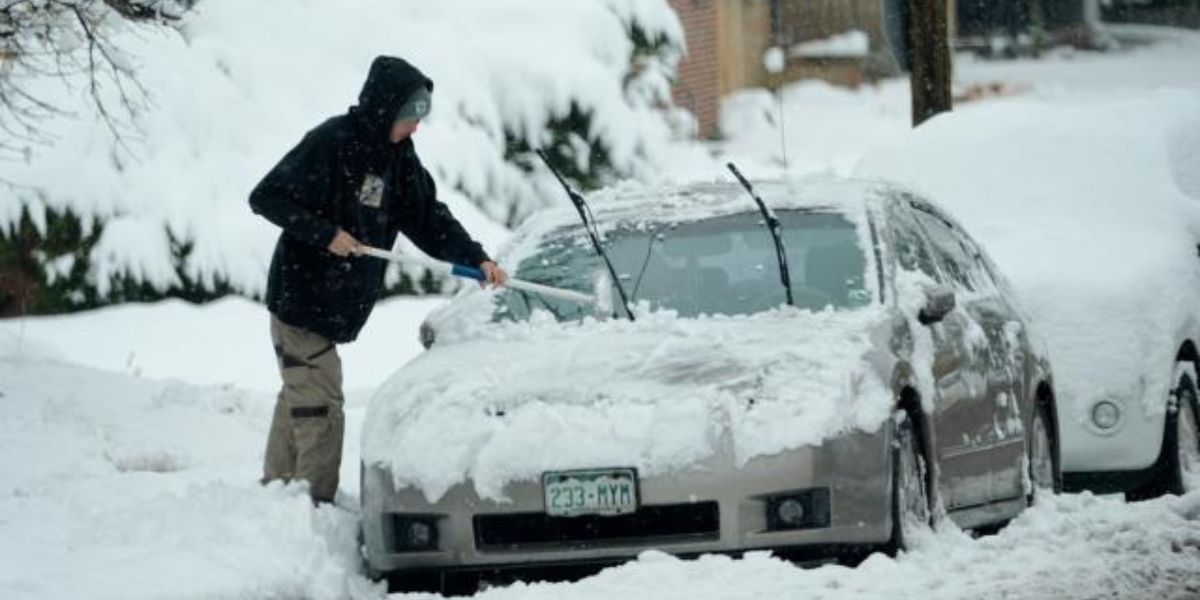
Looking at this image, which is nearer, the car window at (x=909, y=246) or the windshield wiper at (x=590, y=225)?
the windshield wiper at (x=590, y=225)

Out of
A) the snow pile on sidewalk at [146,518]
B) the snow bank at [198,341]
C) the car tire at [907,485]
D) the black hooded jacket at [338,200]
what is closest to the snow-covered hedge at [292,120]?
the snow bank at [198,341]

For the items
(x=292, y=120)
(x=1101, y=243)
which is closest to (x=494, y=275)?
(x=1101, y=243)

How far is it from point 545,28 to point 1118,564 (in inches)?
553

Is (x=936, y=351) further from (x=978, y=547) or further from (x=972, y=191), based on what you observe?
(x=972, y=191)

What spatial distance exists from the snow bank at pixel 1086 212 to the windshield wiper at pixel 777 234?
1.99 meters

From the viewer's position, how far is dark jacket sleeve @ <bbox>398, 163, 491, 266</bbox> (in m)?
9.12

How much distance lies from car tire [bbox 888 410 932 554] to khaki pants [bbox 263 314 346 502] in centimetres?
228

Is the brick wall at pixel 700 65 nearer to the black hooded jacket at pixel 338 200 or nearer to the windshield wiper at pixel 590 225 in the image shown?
the windshield wiper at pixel 590 225

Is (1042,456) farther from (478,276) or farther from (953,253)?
(478,276)

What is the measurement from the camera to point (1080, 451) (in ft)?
32.8

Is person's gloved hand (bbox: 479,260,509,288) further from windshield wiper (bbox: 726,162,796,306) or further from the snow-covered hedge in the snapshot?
the snow-covered hedge

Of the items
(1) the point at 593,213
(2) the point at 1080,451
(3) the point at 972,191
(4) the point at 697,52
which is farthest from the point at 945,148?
(4) the point at 697,52

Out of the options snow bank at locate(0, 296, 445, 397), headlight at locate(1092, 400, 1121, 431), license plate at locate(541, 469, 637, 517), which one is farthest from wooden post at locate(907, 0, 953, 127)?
license plate at locate(541, 469, 637, 517)

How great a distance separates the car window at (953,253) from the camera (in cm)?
923
